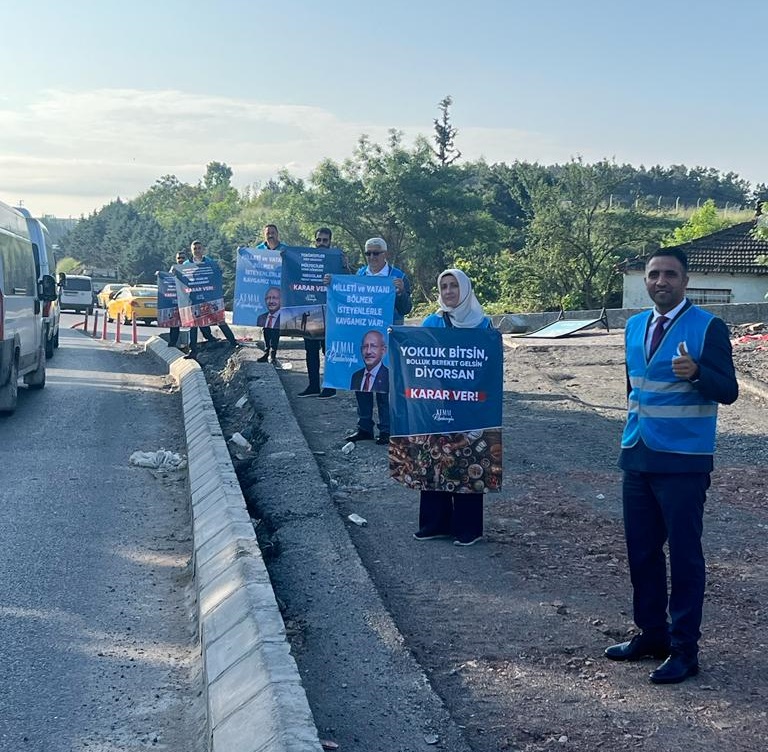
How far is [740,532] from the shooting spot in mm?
7926

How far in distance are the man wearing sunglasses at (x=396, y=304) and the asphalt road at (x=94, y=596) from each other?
6.31 ft

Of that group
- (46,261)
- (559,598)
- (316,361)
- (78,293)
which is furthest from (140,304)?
(559,598)

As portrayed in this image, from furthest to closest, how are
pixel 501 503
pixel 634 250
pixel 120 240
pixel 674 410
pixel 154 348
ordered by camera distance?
pixel 120 240 < pixel 634 250 < pixel 154 348 < pixel 501 503 < pixel 674 410

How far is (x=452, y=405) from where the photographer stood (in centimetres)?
736

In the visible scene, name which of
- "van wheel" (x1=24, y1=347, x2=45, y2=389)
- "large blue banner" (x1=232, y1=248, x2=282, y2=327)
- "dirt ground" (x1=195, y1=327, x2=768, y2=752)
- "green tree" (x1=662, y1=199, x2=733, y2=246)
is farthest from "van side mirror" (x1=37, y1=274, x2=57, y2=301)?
"green tree" (x1=662, y1=199, x2=733, y2=246)

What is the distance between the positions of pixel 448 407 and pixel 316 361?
273 inches

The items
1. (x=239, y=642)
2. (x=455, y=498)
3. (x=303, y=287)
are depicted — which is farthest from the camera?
(x=303, y=287)

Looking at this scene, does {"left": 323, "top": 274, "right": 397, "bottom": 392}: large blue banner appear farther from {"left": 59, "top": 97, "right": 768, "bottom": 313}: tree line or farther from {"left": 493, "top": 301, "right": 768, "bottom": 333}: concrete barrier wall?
{"left": 59, "top": 97, "right": 768, "bottom": 313}: tree line

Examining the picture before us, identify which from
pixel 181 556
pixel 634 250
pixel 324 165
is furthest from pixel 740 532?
pixel 324 165

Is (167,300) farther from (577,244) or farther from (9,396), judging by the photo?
(577,244)

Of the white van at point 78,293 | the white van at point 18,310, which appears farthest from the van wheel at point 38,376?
the white van at point 78,293

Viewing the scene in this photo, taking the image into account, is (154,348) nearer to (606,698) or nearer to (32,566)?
(32,566)

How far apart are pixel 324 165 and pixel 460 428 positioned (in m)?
51.9
